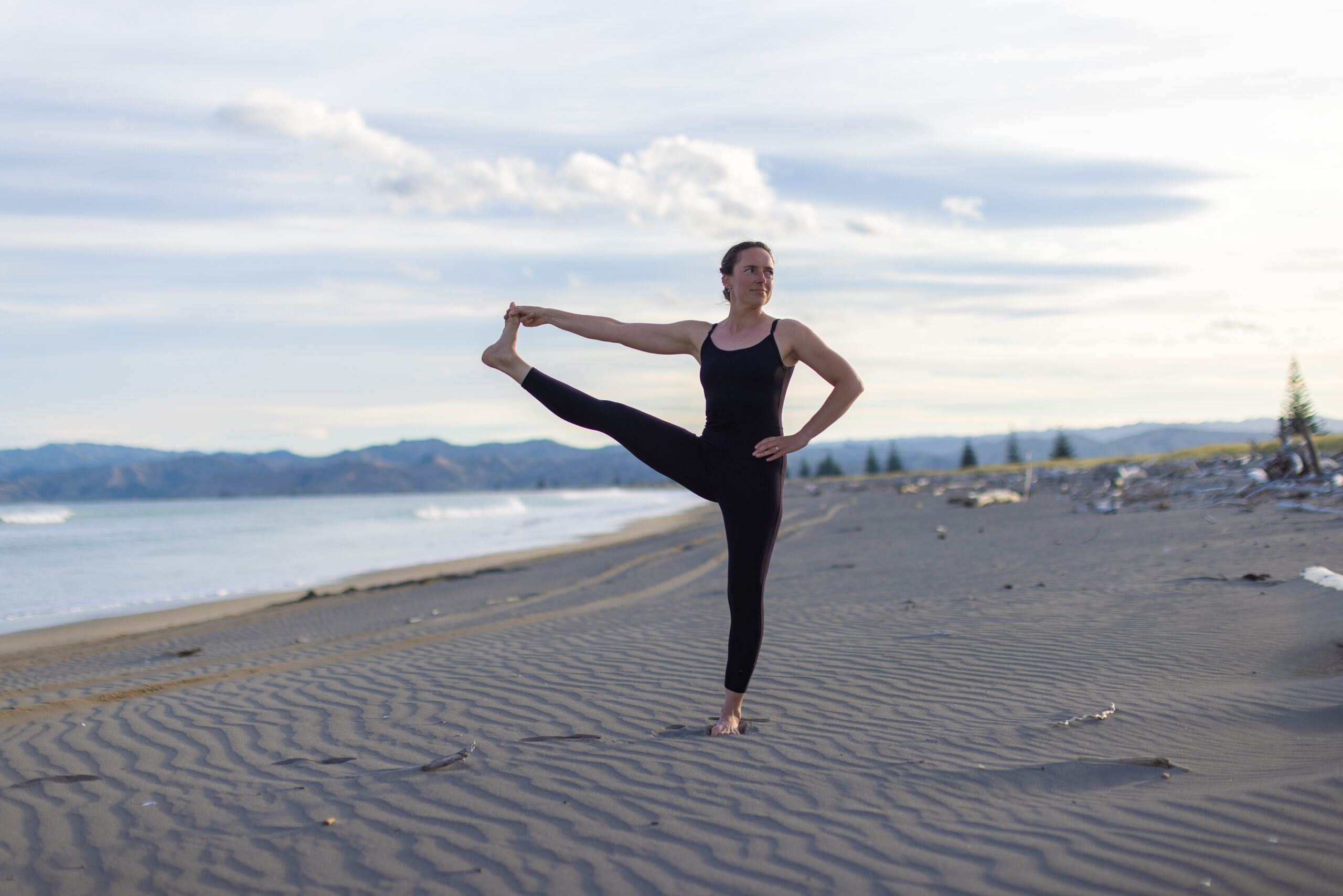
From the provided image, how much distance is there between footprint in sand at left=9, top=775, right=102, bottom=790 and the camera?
393cm

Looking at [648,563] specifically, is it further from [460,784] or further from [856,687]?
[460,784]

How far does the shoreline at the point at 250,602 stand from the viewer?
35.5 ft

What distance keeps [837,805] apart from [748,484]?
143cm

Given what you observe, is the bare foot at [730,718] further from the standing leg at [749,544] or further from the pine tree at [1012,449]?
the pine tree at [1012,449]

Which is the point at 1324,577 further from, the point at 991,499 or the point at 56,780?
the point at 991,499

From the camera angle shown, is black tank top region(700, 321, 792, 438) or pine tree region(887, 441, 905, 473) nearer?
black tank top region(700, 321, 792, 438)

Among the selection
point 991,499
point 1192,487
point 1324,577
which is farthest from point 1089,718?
point 991,499

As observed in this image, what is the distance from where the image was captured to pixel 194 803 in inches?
142

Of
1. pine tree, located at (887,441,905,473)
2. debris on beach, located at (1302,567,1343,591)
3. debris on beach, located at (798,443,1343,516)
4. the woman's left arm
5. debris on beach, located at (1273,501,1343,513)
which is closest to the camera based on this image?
the woman's left arm

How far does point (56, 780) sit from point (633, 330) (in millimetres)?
3521

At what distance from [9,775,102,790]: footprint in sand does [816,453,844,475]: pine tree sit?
10477 centimetres

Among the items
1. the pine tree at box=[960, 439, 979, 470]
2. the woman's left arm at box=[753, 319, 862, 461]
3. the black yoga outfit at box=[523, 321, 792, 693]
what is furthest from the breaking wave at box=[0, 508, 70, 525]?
the pine tree at box=[960, 439, 979, 470]

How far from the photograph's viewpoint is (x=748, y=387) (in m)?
3.91

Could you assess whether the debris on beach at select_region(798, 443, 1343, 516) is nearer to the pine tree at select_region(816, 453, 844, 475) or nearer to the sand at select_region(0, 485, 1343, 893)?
the sand at select_region(0, 485, 1343, 893)
